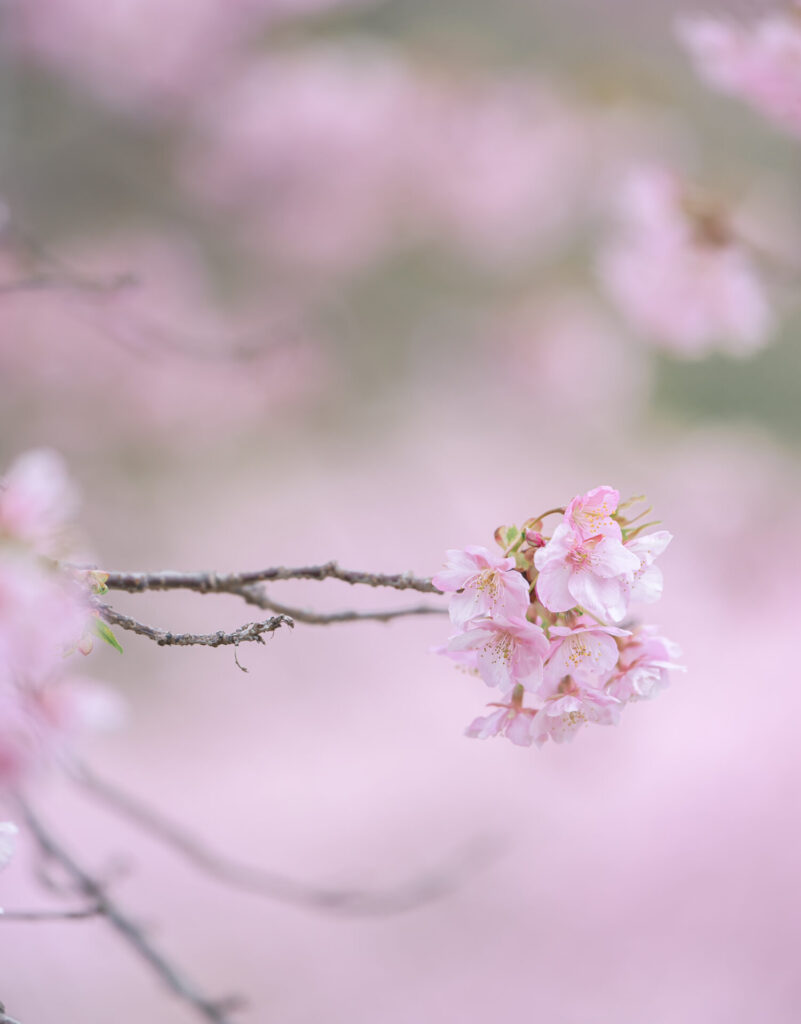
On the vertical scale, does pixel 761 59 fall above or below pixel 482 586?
above

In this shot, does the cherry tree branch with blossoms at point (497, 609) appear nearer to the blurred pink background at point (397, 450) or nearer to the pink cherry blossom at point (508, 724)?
the pink cherry blossom at point (508, 724)

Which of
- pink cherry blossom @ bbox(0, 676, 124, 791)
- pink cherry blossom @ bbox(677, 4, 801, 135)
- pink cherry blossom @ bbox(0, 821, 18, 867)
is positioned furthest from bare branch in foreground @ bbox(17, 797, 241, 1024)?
pink cherry blossom @ bbox(677, 4, 801, 135)

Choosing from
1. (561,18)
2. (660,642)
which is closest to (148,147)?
(561,18)

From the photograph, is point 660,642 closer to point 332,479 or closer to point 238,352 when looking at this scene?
point 238,352

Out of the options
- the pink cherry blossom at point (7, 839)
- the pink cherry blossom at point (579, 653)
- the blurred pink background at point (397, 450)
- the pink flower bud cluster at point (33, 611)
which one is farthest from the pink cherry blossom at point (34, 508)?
the blurred pink background at point (397, 450)

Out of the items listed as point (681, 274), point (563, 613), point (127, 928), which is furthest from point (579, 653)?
point (681, 274)

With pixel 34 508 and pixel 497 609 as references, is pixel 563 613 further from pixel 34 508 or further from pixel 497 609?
pixel 34 508

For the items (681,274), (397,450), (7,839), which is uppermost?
(397,450)
